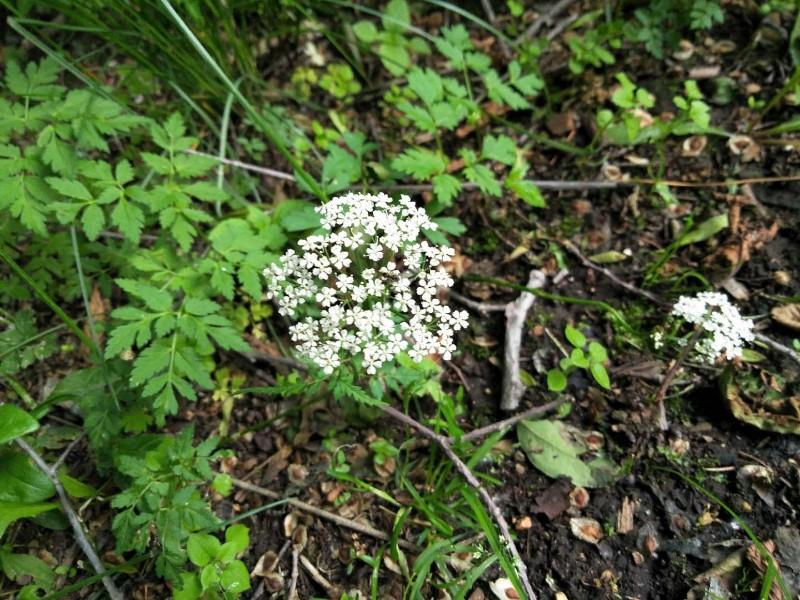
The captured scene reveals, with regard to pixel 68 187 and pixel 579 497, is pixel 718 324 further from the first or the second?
pixel 68 187

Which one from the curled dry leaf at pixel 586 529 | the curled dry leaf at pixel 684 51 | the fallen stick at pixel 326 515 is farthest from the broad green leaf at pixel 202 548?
the curled dry leaf at pixel 684 51

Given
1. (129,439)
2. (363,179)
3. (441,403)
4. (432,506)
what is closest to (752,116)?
(363,179)

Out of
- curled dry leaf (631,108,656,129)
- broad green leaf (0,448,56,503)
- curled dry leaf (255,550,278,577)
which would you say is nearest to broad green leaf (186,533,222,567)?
curled dry leaf (255,550,278,577)

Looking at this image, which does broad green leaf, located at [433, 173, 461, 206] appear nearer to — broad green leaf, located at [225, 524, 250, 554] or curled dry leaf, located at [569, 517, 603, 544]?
curled dry leaf, located at [569, 517, 603, 544]

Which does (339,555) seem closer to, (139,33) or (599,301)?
(599,301)

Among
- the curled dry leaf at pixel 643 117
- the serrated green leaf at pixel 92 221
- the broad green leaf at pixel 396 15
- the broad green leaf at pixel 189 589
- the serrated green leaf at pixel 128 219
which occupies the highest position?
the serrated green leaf at pixel 92 221

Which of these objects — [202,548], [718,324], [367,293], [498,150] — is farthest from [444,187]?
[202,548]

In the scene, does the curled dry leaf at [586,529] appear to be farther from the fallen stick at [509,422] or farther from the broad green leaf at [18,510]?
the broad green leaf at [18,510]
